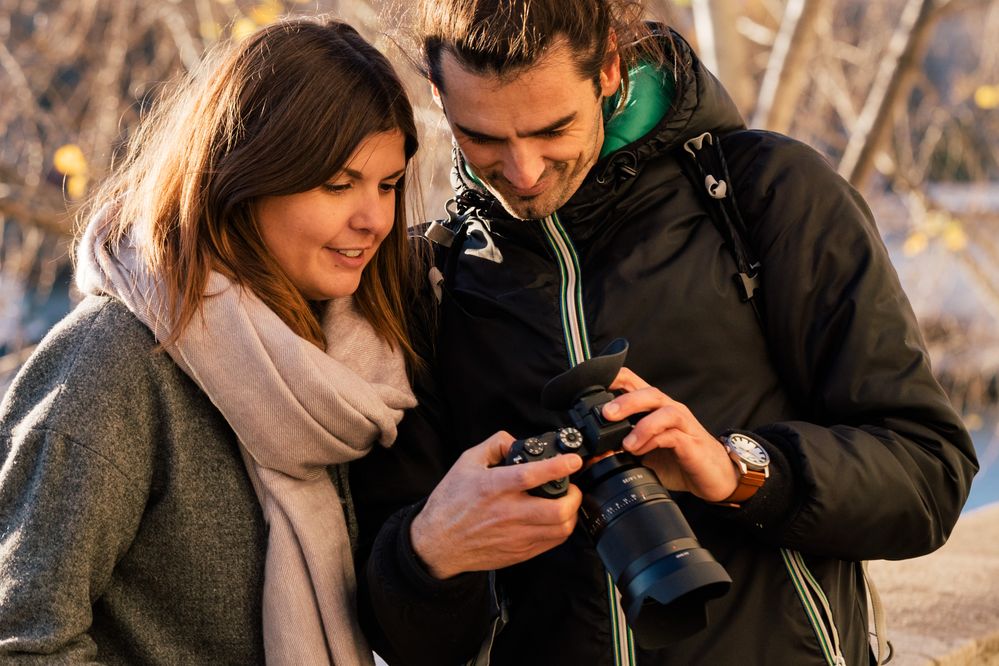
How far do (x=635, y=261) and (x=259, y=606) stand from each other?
0.88 meters

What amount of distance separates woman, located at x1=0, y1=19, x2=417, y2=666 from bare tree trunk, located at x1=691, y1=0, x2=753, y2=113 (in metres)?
2.80

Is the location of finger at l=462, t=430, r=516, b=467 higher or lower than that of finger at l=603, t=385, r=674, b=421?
lower

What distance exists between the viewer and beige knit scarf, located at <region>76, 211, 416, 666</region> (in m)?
1.86

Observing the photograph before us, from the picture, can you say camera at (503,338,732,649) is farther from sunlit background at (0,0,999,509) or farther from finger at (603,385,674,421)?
sunlit background at (0,0,999,509)

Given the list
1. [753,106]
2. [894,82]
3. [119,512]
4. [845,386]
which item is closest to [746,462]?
[845,386]

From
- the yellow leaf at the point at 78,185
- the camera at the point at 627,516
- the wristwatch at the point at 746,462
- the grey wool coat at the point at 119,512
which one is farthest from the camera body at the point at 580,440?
the yellow leaf at the point at 78,185

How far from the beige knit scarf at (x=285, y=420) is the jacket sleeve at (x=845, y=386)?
27.8 inches

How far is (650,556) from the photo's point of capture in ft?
5.10

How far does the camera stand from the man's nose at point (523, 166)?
200cm

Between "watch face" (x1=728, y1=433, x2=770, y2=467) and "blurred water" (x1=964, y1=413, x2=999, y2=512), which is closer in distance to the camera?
"watch face" (x1=728, y1=433, x2=770, y2=467)

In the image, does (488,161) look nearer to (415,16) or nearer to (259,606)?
(415,16)

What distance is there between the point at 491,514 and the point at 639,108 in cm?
81

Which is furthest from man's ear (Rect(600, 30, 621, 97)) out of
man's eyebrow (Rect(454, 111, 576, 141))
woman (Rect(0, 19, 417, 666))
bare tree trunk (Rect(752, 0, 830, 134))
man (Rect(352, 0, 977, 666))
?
bare tree trunk (Rect(752, 0, 830, 134))

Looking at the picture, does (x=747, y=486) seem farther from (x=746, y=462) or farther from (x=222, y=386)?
(x=222, y=386)
